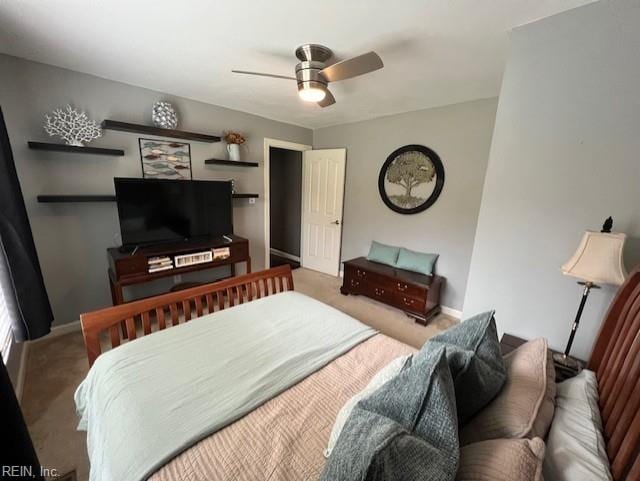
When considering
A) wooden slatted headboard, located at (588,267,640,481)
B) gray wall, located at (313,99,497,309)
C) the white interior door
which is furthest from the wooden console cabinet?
wooden slatted headboard, located at (588,267,640,481)

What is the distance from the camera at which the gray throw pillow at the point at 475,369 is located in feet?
2.69

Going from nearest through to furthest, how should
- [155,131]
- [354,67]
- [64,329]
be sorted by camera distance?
[354,67] < [64,329] < [155,131]

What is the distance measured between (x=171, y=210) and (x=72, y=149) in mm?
895

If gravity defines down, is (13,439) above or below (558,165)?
below

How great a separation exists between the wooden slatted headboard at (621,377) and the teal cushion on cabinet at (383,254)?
2.27 meters

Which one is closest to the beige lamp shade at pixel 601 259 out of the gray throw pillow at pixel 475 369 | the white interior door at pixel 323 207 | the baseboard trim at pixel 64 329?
the gray throw pillow at pixel 475 369

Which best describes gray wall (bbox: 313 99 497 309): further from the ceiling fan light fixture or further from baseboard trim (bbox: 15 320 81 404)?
baseboard trim (bbox: 15 320 81 404)

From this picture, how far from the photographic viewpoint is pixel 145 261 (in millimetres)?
2424

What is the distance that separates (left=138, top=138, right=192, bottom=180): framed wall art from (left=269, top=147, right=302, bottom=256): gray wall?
83.0 inches

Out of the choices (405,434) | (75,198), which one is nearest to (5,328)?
(75,198)

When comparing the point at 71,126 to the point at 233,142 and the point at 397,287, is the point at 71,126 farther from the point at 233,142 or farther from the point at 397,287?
the point at 397,287

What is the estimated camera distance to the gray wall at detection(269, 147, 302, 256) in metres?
4.89

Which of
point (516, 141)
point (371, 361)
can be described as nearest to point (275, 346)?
point (371, 361)

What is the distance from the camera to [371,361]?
4.30ft
